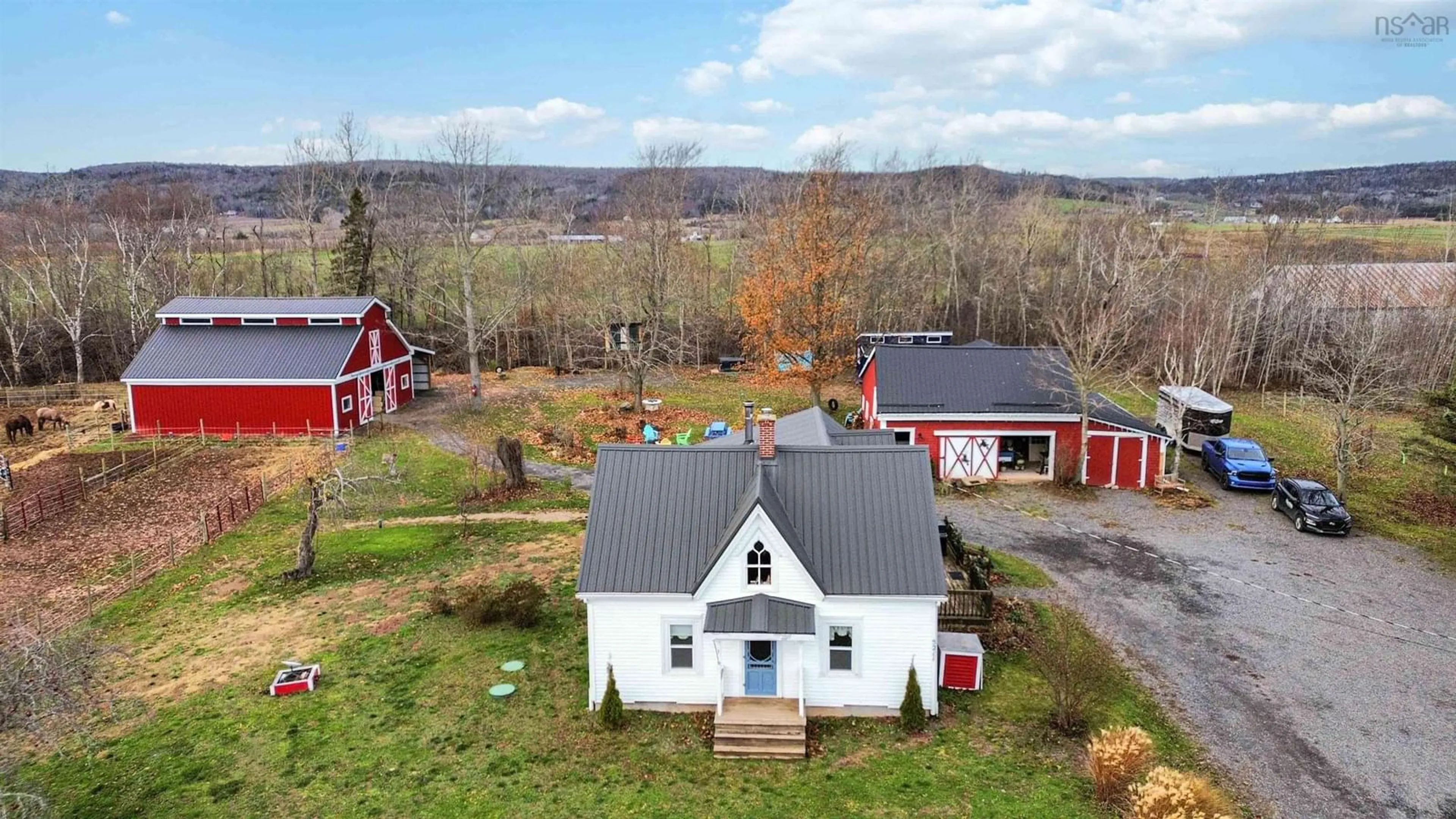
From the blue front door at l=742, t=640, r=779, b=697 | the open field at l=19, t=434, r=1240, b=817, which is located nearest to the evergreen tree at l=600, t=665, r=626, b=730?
the open field at l=19, t=434, r=1240, b=817

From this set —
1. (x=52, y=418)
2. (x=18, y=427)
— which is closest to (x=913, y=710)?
(x=18, y=427)

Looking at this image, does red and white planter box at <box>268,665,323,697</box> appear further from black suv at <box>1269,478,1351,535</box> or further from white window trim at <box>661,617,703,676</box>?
black suv at <box>1269,478,1351,535</box>

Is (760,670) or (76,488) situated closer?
(760,670)

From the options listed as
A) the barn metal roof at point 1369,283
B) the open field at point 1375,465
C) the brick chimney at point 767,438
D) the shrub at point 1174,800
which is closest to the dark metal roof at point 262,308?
the brick chimney at point 767,438

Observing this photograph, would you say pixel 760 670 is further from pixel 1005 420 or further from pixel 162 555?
pixel 162 555

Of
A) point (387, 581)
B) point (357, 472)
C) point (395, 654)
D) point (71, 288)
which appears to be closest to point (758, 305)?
point (357, 472)
